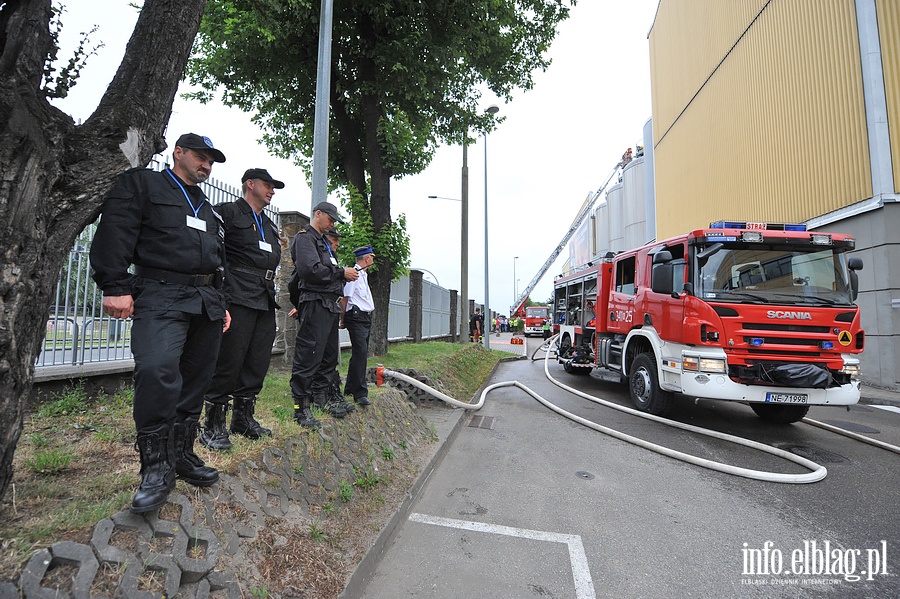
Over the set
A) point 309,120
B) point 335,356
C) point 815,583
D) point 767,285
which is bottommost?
point 815,583

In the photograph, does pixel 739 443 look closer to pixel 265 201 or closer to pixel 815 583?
pixel 815 583

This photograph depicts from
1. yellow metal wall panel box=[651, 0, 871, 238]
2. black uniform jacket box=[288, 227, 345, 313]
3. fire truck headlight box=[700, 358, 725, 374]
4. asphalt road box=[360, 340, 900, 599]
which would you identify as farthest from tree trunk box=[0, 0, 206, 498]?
yellow metal wall panel box=[651, 0, 871, 238]

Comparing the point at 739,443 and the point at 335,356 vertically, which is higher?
the point at 335,356

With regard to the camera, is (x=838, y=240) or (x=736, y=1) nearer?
(x=838, y=240)

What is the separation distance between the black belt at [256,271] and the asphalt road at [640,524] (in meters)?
2.05

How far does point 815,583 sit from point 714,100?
1908cm

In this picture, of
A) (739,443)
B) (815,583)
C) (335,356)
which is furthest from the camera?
(739,443)

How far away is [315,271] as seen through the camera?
12.3 ft

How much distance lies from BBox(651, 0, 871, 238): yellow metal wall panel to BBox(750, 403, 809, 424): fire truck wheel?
6684 mm

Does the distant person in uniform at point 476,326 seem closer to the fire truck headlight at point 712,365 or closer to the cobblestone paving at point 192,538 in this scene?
the fire truck headlight at point 712,365

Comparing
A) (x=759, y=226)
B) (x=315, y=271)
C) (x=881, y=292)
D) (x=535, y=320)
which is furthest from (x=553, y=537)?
(x=535, y=320)

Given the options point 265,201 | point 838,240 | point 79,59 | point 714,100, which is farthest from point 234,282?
point 714,100

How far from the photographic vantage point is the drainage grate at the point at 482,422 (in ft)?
20.5

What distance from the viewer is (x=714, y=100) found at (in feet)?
56.3
